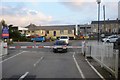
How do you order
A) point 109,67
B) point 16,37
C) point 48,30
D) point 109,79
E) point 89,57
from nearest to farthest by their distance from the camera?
point 109,79 < point 109,67 < point 89,57 < point 16,37 < point 48,30

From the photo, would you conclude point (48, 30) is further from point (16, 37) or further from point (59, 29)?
point (16, 37)

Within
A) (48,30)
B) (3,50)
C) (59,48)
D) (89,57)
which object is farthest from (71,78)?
→ (48,30)

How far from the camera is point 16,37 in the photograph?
8369cm

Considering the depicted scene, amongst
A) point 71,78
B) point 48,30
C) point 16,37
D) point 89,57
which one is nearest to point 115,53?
point 71,78

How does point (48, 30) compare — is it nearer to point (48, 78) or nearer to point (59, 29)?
point (59, 29)

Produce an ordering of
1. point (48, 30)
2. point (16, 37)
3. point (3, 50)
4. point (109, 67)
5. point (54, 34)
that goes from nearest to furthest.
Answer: point (109, 67), point (3, 50), point (16, 37), point (54, 34), point (48, 30)

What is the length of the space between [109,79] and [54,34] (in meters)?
100

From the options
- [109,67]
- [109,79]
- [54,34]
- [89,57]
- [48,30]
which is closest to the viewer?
[109,79]

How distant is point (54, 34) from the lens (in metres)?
112

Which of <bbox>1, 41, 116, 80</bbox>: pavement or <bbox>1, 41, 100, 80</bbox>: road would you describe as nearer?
<bbox>1, 41, 116, 80</bbox>: pavement

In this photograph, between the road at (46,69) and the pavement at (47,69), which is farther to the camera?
the road at (46,69)

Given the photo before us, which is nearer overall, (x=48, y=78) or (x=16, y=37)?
(x=48, y=78)

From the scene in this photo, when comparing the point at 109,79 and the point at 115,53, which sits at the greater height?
the point at 115,53

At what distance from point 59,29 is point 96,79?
105m
